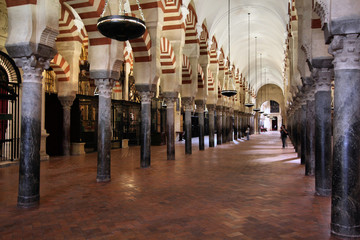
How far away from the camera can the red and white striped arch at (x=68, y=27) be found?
32.1 feet

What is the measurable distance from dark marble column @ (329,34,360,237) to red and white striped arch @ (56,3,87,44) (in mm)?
8896

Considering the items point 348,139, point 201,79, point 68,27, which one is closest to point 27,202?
point 348,139

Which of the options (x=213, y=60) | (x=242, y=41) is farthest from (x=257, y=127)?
(x=213, y=60)

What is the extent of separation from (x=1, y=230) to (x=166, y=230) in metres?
1.76

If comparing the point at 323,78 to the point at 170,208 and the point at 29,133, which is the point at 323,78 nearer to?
the point at 170,208

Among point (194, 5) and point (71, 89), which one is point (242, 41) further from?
point (71, 89)

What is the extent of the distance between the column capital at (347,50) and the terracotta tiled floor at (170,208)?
176cm

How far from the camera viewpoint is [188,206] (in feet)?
13.5

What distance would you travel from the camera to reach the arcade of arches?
3133 mm

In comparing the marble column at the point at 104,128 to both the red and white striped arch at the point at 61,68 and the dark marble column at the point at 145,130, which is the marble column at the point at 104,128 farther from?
the red and white striped arch at the point at 61,68

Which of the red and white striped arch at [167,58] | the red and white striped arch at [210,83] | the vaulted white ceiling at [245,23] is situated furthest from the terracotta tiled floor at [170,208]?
the red and white striped arch at [210,83]

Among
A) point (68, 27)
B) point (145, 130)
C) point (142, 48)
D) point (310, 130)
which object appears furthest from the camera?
point (68, 27)

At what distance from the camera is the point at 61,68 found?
10219 millimetres

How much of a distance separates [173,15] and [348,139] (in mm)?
7536
